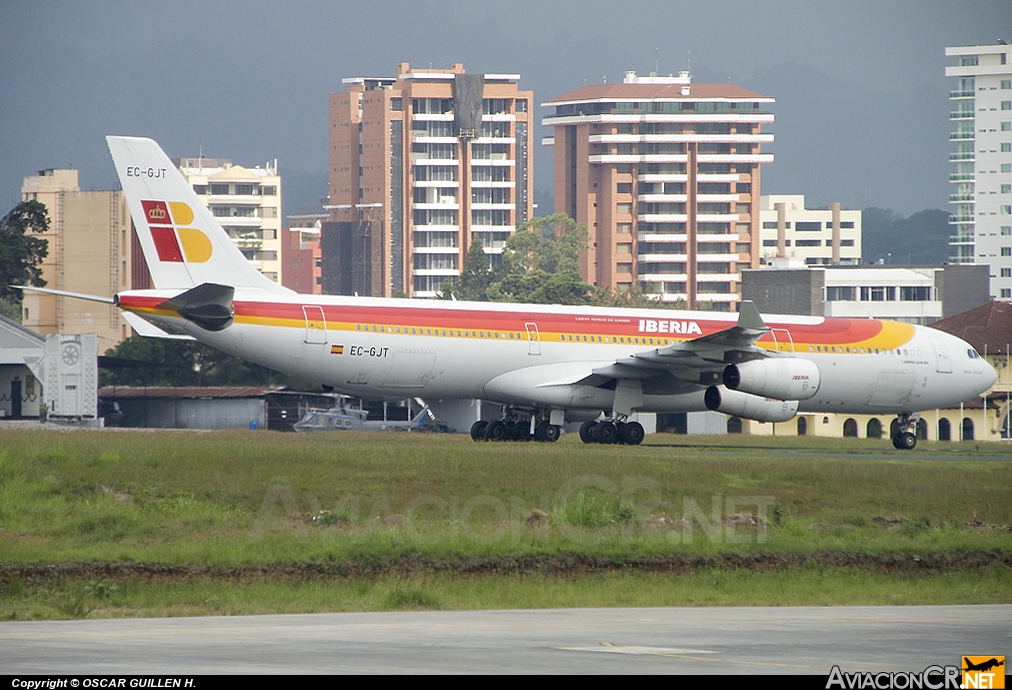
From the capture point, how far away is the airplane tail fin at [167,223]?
123ft

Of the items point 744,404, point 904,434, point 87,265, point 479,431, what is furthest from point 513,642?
point 87,265

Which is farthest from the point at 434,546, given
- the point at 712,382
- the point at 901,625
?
the point at 712,382

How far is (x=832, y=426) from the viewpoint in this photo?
79000mm

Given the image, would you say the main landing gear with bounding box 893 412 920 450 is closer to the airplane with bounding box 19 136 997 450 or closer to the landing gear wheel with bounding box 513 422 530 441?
the airplane with bounding box 19 136 997 450

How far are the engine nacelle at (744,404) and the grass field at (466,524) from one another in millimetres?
3836

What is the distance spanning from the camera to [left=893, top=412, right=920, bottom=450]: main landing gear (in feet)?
150

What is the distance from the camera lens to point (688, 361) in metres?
40.1

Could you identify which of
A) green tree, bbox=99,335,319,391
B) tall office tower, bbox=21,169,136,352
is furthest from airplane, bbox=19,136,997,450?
tall office tower, bbox=21,169,136,352

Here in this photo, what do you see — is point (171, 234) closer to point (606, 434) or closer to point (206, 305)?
point (206, 305)

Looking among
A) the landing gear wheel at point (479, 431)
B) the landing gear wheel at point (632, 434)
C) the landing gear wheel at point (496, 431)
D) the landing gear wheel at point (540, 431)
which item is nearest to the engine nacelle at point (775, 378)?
the landing gear wheel at point (632, 434)

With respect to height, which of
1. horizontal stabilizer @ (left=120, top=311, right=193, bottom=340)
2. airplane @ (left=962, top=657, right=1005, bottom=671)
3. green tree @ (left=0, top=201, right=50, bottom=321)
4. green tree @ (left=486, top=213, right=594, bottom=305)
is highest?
green tree @ (left=486, top=213, right=594, bottom=305)

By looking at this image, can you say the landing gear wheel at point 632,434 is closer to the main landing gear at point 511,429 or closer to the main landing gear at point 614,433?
the main landing gear at point 614,433

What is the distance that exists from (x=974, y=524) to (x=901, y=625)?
14.6 meters

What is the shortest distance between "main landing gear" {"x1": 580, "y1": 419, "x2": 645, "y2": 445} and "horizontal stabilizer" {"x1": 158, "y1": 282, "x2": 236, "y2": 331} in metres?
11.3
